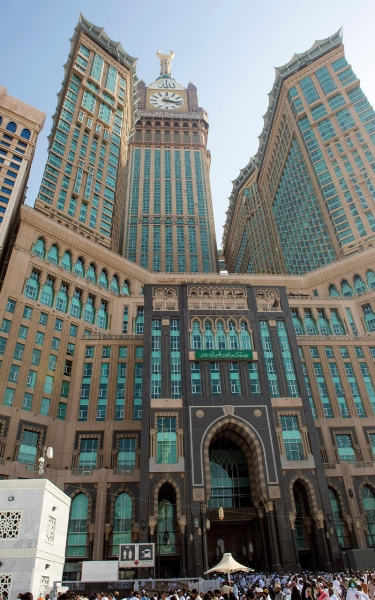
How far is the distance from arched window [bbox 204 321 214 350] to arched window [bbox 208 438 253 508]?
10.5 meters

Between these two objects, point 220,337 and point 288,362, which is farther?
point 220,337

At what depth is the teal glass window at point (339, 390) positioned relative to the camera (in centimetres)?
5734

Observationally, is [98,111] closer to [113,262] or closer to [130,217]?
[130,217]

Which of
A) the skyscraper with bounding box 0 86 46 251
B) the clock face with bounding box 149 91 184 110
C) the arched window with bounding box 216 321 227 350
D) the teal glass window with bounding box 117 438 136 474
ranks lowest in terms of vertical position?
the teal glass window with bounding box 117 438 136 474

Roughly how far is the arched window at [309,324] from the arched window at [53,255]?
39.6 meters

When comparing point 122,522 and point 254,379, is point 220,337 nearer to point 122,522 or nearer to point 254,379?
point 254,379

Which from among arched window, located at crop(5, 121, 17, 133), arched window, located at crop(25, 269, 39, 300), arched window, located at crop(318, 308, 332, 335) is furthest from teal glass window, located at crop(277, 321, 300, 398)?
arched window, located at crop(5, 121, 17, 133)

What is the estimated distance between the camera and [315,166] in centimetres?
9269

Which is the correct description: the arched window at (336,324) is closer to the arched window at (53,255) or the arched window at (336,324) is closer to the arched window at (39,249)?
the arched window at (53,255)

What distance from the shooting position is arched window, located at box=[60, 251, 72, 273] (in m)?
67.9

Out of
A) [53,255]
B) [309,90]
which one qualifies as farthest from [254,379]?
[309,90]

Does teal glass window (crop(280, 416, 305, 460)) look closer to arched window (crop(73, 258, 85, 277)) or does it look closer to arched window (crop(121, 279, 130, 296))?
arched window (crop(121, 279, 130, 296))

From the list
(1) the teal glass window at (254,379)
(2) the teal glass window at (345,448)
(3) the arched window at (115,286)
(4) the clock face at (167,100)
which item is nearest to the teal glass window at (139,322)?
(3) the arched window at (115,286)

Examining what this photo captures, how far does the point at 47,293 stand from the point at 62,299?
2388 millimetres
